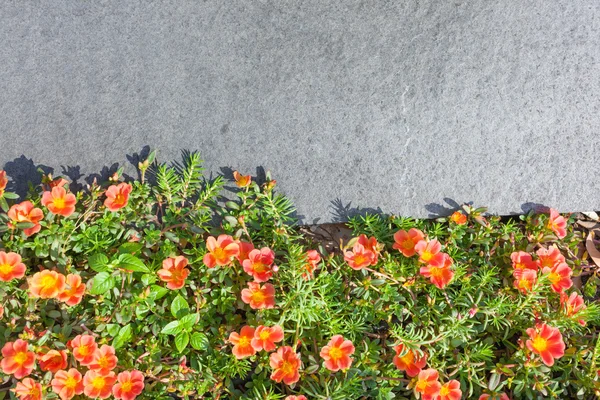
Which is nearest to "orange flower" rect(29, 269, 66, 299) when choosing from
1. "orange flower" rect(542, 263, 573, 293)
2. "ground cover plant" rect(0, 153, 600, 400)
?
"ground cover plant" rect(0, 153, 600, 400)

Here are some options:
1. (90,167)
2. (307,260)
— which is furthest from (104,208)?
(307,260)

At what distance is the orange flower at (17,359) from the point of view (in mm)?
2088

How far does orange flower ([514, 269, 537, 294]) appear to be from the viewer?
241 centimetres

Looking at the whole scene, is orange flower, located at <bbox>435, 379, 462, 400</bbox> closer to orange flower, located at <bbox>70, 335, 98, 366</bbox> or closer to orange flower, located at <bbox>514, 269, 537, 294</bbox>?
orange flower, located at <bbox>514, 269, 537, 294</bbox>

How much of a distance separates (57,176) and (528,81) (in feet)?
8.14

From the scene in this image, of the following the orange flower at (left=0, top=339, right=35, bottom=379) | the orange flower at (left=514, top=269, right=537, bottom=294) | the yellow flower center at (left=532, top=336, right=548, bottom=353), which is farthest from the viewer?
the orange flower at (left=514, top=269, right=537, bottom=294)

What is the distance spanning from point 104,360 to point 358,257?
1.14 meters

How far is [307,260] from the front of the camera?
2.36 meters

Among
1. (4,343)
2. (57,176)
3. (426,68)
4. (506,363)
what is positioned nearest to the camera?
(4,343)

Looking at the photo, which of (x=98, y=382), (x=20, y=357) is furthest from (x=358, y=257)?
(x=20, y=357)

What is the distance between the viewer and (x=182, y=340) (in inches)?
89.6

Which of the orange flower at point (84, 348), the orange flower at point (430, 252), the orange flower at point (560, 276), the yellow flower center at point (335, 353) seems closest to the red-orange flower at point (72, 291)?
the orange flower at point (84, 348)

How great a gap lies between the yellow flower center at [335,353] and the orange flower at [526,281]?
0.88 metres

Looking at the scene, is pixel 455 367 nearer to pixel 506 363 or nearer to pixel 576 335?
pixel 506 363
